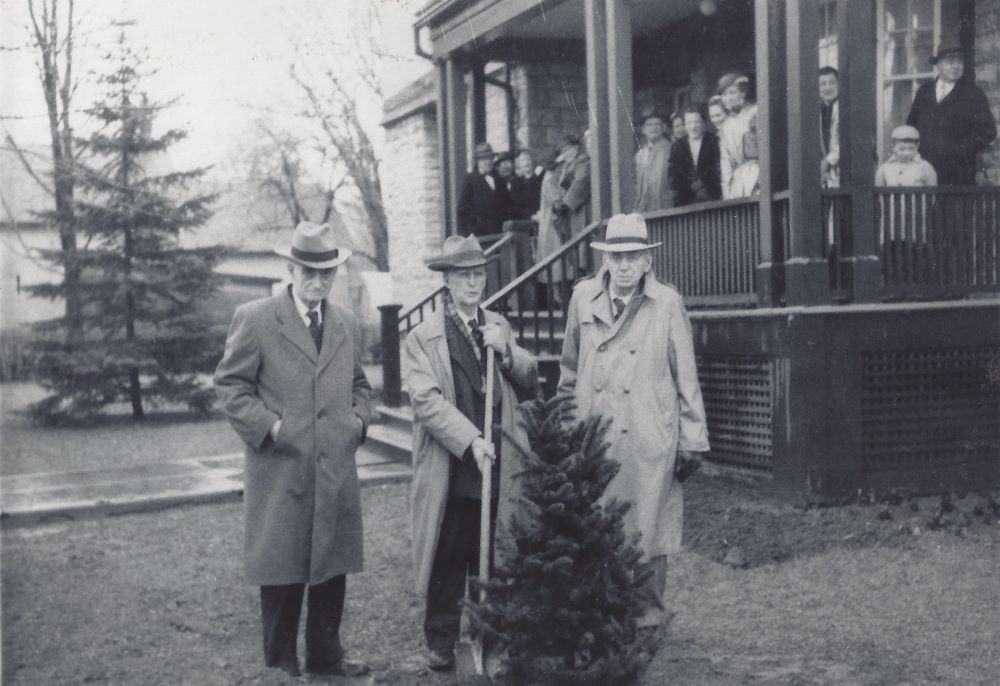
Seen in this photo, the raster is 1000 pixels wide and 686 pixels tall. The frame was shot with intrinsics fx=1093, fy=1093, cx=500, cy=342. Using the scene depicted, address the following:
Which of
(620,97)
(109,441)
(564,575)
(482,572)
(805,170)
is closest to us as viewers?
(564,575)

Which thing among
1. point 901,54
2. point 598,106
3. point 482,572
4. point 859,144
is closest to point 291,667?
point 482,572

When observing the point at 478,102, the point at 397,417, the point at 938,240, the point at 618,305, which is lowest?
the point at 397,417

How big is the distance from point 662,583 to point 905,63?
710 centimetres

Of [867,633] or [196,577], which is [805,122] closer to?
[867,633]

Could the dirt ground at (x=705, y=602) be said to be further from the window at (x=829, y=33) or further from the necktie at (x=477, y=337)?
the window at (x=829, y=33)

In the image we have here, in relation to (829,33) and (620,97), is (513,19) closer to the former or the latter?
(620,97)

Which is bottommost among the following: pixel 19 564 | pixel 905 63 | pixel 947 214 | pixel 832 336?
pixel 19 564

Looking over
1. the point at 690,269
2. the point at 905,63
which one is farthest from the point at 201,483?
the point at 905,63

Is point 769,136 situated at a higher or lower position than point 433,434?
higher

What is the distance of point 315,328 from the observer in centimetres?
509

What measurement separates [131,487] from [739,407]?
19.2 feet

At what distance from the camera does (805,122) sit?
26.6 ft

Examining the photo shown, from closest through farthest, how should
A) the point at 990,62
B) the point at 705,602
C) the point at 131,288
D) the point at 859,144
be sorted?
the point at 705,602, the point at 859,144, the point at 990,62, the point at 131,288

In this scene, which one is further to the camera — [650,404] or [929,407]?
[929,407]
